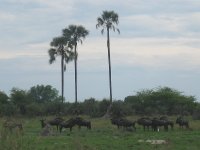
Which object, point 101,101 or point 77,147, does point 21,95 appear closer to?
point 101,101

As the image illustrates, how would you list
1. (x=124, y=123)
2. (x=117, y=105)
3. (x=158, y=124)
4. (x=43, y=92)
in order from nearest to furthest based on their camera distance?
(x=158, y=124), (x=124, y=123), (x=117, y=105), (x=43, y=92)

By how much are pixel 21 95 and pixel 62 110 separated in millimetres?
7465

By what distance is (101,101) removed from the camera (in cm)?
8050

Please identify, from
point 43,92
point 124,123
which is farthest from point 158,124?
point 43,92

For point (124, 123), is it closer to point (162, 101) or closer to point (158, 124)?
point (158, 124)

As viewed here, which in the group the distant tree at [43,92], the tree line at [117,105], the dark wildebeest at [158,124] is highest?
the distant tree at [43,92]

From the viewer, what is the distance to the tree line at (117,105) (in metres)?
76.8

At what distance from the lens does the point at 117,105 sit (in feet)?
252

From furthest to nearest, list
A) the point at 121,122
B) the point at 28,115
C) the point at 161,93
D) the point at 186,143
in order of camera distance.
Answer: the point at 161,93
the point at 28,115
the point at 121,122
the point at 186,143

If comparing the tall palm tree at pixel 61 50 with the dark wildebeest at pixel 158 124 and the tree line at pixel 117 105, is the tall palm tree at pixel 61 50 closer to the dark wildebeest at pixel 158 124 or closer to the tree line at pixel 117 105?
the tree line at pixel 117 105

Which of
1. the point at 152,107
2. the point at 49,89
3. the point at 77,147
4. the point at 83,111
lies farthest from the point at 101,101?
the point at 77,147

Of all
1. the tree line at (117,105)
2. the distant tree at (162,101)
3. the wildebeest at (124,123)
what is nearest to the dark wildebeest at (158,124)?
the wildebeest at (124,123)

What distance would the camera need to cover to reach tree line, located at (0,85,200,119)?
252 ft

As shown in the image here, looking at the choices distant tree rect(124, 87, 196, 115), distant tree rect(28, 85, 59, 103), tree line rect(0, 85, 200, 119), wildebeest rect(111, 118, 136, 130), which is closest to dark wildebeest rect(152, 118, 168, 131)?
A: wildebeest rect(111, 118, 136, 130)
